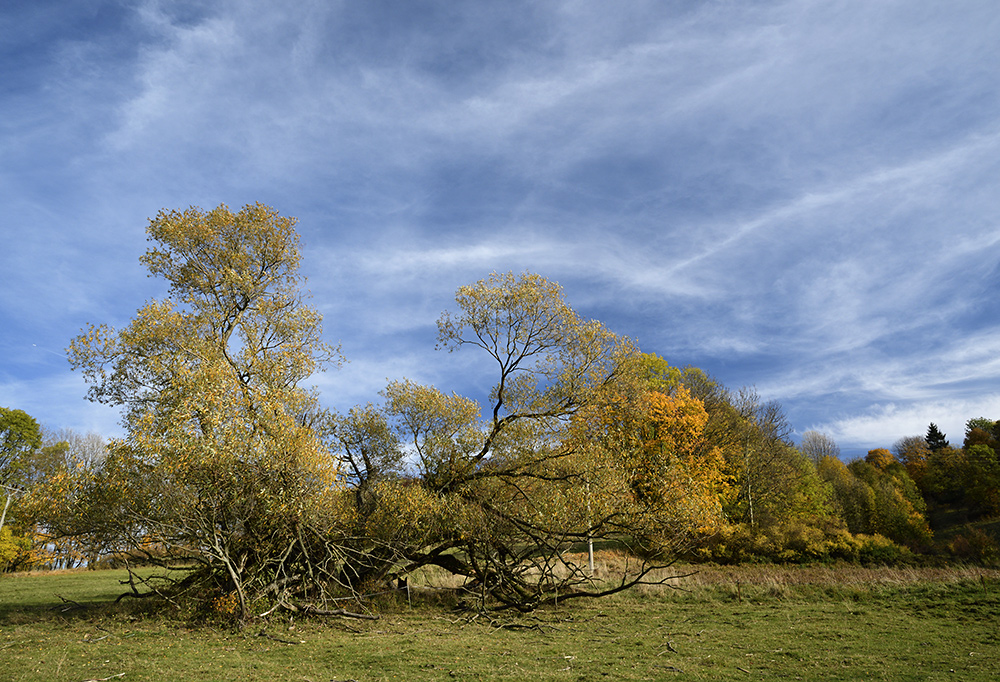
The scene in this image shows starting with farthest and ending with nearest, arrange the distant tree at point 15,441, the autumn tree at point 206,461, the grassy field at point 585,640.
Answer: the distant tree at point 15,441 → the autumn tree at point 206,461 → the grassy field at point 585,640

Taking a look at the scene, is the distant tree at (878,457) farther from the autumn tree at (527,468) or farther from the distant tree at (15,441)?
the distant tree at (15,441)

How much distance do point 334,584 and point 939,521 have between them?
228 feet

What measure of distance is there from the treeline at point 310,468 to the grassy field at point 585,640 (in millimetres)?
1490

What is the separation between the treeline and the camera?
15.7 meters

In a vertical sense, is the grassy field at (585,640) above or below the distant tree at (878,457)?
below

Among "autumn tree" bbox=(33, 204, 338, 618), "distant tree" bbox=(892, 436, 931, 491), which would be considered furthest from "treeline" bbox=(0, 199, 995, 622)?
"distant tree" bbox=(892, 436, 931, 491)

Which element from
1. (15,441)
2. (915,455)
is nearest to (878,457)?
(915,455)

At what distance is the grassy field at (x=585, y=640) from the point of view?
10.0 meters

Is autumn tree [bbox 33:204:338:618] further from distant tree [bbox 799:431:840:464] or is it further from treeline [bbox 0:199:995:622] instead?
distant tree [bbox 799:431:840:464]

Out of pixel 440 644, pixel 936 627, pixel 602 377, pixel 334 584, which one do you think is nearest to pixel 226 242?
pixel 334 584

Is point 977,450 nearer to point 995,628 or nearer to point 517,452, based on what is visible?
point 995,628

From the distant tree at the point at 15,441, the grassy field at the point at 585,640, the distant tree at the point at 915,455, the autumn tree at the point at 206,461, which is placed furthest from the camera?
the distant tree at the point at 915,455

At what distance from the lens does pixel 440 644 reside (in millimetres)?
12984

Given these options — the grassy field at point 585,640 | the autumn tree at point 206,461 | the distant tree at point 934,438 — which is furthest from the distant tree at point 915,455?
the autumn tree at point 206,461
